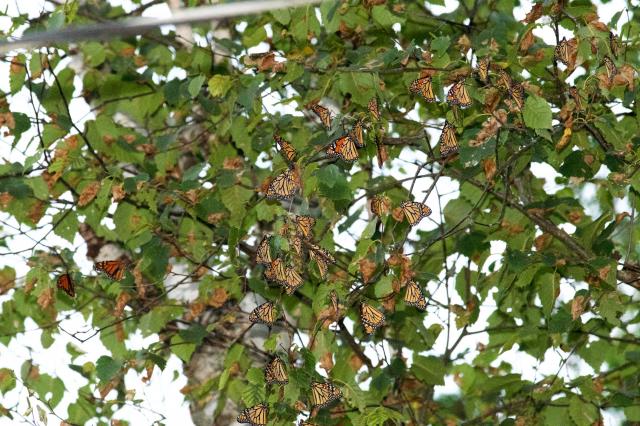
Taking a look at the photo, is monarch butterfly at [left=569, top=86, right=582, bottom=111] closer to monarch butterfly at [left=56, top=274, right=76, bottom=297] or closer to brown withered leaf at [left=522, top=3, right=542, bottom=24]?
brown withered leaf at [left=522, top=3, right=542, bottom=24]

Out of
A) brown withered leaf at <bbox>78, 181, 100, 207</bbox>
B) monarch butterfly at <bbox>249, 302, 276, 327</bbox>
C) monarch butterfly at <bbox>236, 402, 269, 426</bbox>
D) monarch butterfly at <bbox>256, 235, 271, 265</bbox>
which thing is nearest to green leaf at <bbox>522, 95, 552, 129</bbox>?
monarch butterfly at <bbox>256, 235, 271, 265</bbox>

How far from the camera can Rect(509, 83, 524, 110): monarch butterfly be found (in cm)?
363

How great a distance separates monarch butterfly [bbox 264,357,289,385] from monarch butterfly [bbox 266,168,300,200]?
621 mm

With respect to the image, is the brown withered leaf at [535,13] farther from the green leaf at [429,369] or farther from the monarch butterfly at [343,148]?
the green leaf at [429,369]

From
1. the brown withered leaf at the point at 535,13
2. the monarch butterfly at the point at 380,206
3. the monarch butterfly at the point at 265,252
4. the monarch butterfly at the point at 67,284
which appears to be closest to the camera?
the monarch butterfly at the point at 265,252

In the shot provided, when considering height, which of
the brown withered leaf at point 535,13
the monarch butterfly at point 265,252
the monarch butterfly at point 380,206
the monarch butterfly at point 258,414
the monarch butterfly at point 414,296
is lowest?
the monarch butterfly at point 258,414

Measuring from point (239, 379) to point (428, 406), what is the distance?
0.96 m

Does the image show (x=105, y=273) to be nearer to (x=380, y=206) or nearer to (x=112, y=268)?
(x=112, y=268)

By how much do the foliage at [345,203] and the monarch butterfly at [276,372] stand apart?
5 cm

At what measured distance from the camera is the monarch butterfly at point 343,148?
3.69m

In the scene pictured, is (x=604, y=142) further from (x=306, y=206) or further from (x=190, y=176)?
(x=190, y=176)

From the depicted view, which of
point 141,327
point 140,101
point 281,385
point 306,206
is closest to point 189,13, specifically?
point 306,206

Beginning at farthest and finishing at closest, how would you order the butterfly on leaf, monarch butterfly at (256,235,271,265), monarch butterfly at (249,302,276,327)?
1. monarch butterfly at (249,302,276,327)
2. the butterfly on leaf
3. monarch butterfly at (256,235,271,265)

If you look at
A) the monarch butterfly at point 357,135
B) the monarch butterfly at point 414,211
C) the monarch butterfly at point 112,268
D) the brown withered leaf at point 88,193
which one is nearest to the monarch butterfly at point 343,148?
the monarch butterfly at point 357,135
